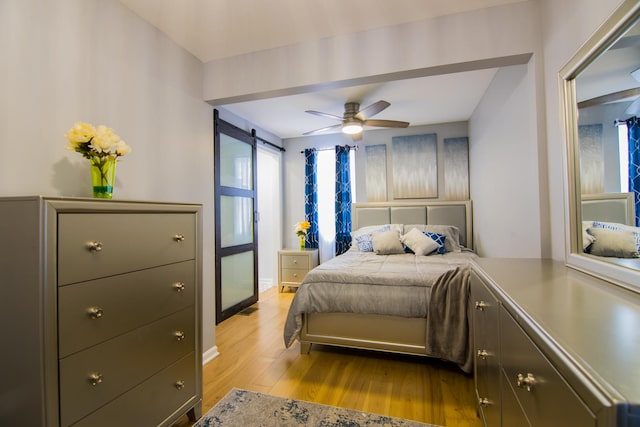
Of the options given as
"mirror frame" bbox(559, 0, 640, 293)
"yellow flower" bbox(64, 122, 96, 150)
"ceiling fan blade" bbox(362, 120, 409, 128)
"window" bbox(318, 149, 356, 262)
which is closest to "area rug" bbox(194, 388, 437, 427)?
"mirror frame" bbox(559, 0, 640, 293)

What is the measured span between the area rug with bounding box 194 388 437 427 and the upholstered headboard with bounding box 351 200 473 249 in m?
2.85

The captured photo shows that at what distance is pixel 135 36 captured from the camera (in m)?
1.88

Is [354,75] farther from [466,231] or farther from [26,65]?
[466,231]

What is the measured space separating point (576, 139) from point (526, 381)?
1.15 metres

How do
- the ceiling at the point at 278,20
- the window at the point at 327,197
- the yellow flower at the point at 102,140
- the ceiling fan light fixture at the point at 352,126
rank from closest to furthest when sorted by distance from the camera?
the yellow flower at the point at 102,140 → the ceiling at the point at 278,20 → the ceiling fan light fixture at the point at 352,126 → the window at the point at 327,197

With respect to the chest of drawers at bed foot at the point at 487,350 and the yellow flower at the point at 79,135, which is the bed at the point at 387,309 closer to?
the chest of drawers at bed foot at the point at 487,350

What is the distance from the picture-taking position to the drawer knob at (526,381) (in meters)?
0.76

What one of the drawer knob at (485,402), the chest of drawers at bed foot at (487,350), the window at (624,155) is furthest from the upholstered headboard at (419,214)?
the window at (624,155)

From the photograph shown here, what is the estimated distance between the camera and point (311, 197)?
15.4 feet

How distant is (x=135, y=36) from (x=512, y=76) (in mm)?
2685

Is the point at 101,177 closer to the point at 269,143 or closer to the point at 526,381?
the point at 526,381

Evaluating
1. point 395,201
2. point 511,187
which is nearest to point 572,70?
point 511,187

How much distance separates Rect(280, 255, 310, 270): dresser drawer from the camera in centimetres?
438

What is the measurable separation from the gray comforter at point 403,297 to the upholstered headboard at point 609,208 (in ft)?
3.14
